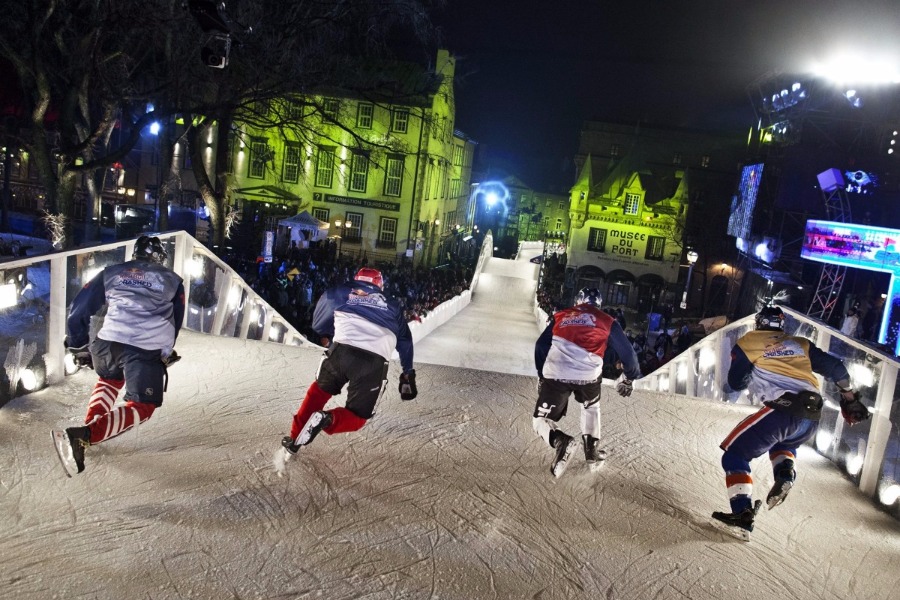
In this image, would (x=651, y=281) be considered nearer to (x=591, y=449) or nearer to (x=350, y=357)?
(x=591, y=449)

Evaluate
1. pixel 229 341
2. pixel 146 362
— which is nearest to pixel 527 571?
pixel 146 362

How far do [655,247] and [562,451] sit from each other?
1852 inches

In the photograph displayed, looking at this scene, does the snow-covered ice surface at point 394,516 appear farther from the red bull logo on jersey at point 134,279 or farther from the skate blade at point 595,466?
the red bull logo on jersey at point 134,279

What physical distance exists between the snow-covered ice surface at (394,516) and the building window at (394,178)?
32.0m

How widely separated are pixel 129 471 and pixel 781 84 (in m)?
34.5

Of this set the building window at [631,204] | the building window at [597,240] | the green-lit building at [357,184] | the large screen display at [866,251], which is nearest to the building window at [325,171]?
the green-lit building at [357,184]

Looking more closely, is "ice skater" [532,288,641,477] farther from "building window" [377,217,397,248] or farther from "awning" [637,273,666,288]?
"awning" [637,273,666,288]

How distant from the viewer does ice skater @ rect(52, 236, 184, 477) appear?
16.6ft

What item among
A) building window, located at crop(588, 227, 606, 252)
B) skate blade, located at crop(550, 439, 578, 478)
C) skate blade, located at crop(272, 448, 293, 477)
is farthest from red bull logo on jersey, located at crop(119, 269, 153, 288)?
building window, located at crop(588, 227, 606, 252)

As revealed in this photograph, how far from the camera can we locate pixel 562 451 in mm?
5453

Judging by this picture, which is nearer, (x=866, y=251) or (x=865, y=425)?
(x=865, y=425)

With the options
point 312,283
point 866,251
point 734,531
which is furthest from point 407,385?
point 866,251

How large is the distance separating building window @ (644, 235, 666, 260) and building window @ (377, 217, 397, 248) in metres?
20.7

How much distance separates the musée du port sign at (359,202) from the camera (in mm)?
37938
